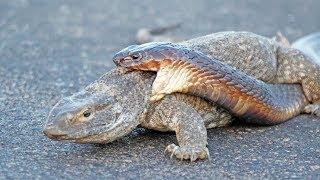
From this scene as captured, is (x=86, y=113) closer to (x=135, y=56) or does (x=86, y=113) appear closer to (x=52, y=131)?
(x=52, y=131)

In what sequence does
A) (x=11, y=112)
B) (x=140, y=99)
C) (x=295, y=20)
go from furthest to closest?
(x=295, y=20), (x=11, y=112), (x=140, y=99)

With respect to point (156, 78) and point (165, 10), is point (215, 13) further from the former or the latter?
point (156, 78)

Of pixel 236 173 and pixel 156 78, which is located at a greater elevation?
pixel 156 78

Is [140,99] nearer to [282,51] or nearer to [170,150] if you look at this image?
[170,150]

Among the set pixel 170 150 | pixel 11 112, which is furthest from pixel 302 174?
pixel 11 112

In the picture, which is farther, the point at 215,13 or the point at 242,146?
the point at 215,13

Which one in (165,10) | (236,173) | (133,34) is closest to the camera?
(236,173)

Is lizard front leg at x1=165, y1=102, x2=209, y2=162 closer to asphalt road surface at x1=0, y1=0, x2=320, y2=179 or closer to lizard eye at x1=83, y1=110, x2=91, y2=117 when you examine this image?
asphalt road surface at x1=0, y1=0, x2=320, y2=179
